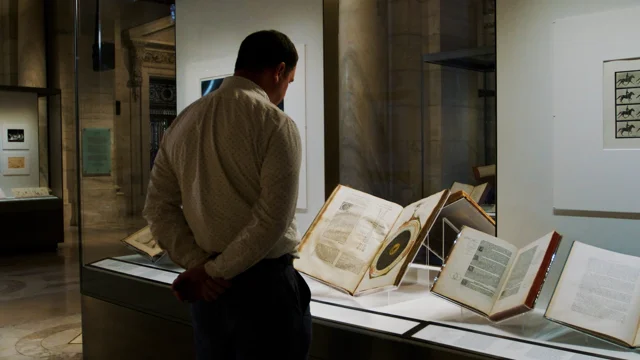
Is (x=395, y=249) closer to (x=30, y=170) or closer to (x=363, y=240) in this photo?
(x=363, y=240)

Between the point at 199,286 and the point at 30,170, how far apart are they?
982cm

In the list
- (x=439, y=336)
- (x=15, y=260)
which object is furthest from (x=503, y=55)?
(x=15, y=260)

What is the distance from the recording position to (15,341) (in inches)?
191

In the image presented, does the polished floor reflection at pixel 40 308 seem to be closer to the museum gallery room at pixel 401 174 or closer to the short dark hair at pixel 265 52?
the museum gallery room at pixel 401 174

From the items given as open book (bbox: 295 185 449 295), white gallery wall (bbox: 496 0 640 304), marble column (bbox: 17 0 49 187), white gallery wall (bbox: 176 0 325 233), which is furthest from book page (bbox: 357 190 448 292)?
marble column (bbox: 17 0 49 187)

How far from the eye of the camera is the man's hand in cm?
186

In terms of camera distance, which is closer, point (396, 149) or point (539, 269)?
point (539, 269)

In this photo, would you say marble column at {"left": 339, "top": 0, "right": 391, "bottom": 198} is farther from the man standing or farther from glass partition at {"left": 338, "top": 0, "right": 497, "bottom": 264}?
the man standing

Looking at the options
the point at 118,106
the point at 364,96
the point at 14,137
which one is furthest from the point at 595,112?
the point at 14,137

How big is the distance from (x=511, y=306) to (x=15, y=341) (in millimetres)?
3975

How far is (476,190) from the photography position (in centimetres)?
283

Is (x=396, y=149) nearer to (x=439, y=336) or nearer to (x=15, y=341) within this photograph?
(x=439, y=336)

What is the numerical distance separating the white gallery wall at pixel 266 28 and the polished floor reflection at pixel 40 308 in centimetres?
210

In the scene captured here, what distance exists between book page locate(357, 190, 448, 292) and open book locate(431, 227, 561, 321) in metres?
0.15
